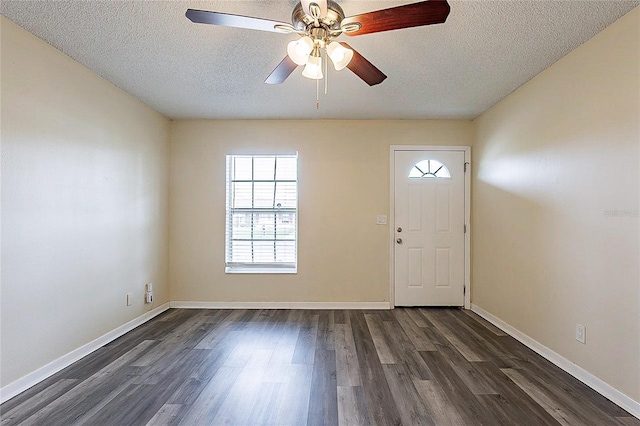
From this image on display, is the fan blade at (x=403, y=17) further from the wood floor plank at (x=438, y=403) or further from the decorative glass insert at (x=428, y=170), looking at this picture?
the decorative glass insert at (x=428, y=170)

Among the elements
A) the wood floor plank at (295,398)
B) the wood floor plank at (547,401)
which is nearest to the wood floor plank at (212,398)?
the wood floor plank at (295,398)

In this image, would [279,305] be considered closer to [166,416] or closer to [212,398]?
[212,398]

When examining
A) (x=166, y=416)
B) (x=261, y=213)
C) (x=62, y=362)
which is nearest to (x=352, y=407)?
(x=166, y=416)

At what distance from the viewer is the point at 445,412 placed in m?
1.94

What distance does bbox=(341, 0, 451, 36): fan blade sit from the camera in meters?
1.45

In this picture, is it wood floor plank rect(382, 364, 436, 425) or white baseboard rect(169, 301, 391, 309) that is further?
white baseboard rect(169, 301, 391, 309)

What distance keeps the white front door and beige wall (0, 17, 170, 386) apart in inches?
123

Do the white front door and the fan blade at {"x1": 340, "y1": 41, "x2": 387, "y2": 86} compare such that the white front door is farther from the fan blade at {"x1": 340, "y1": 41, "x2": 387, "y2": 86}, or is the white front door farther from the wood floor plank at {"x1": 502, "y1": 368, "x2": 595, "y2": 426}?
the fan blade at {"x1": 340, "y1": 41, "x2": 387, "y2": 86}

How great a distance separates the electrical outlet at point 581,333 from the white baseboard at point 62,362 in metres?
3.93

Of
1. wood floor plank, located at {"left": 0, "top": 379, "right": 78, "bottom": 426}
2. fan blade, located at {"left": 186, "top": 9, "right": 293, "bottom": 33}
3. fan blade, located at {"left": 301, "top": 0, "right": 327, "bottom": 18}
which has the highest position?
fan blade, located at {"left": 301, "top": 0, "right": 327, "bottom": 18}

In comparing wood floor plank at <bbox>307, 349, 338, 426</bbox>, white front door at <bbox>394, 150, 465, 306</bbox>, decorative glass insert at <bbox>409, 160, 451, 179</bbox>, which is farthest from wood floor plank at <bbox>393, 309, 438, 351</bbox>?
decorative glass insert at <bbox>409, 160, 451, 179</bbox>

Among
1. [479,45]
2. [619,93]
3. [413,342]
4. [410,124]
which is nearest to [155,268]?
[413,342]

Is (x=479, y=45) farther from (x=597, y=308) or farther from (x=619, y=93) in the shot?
(x=597, y=308)

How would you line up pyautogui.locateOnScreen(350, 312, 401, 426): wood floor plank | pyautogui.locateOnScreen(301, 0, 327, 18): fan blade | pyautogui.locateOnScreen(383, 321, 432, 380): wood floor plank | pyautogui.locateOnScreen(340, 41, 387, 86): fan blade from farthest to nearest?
pyautogui.locateOnScreen(383, 321, 432, 380): wood floor plank → pyautogui.locateOnScreen(340, 41, 387, 86): fan blade → pyautogui.locateOnScreen(350, 312, 401, 426): wood floor plank → pyautogui.locateOnScreen(301, 0, 327, 18): fan blade
